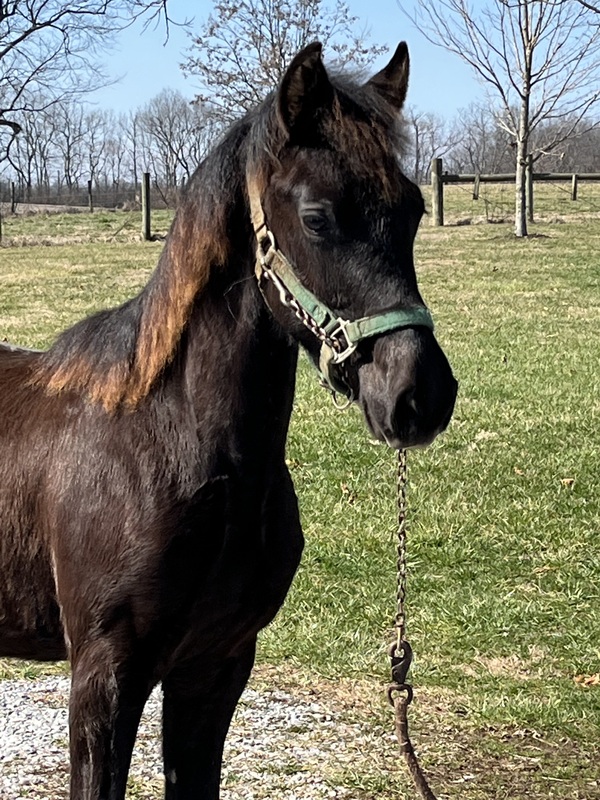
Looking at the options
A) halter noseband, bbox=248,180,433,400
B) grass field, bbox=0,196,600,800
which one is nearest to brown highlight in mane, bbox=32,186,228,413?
halter noseband, bbox=248,180,433,400

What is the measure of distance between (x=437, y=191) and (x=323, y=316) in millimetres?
23143

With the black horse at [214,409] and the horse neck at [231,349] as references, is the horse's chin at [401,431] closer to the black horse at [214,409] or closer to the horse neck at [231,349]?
the black horse at [214,409]

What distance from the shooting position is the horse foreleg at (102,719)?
7.29 ft

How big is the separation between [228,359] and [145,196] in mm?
21483

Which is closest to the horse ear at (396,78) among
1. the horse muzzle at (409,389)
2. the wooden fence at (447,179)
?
the horse muzzle at (409,389)

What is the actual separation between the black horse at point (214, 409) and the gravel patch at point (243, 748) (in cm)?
95

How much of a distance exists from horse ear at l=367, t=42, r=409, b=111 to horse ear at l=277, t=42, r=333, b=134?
0.32 m

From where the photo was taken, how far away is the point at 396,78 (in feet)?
8.01

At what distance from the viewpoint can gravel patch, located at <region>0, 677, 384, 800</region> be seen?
3.32m

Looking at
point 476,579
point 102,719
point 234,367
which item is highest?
point 234,367

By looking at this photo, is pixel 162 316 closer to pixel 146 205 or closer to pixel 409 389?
pixel 409 389

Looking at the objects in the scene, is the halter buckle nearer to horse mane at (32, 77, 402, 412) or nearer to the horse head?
the horse head

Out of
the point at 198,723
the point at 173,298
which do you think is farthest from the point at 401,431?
the point at 198,723

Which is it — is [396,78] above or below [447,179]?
below
